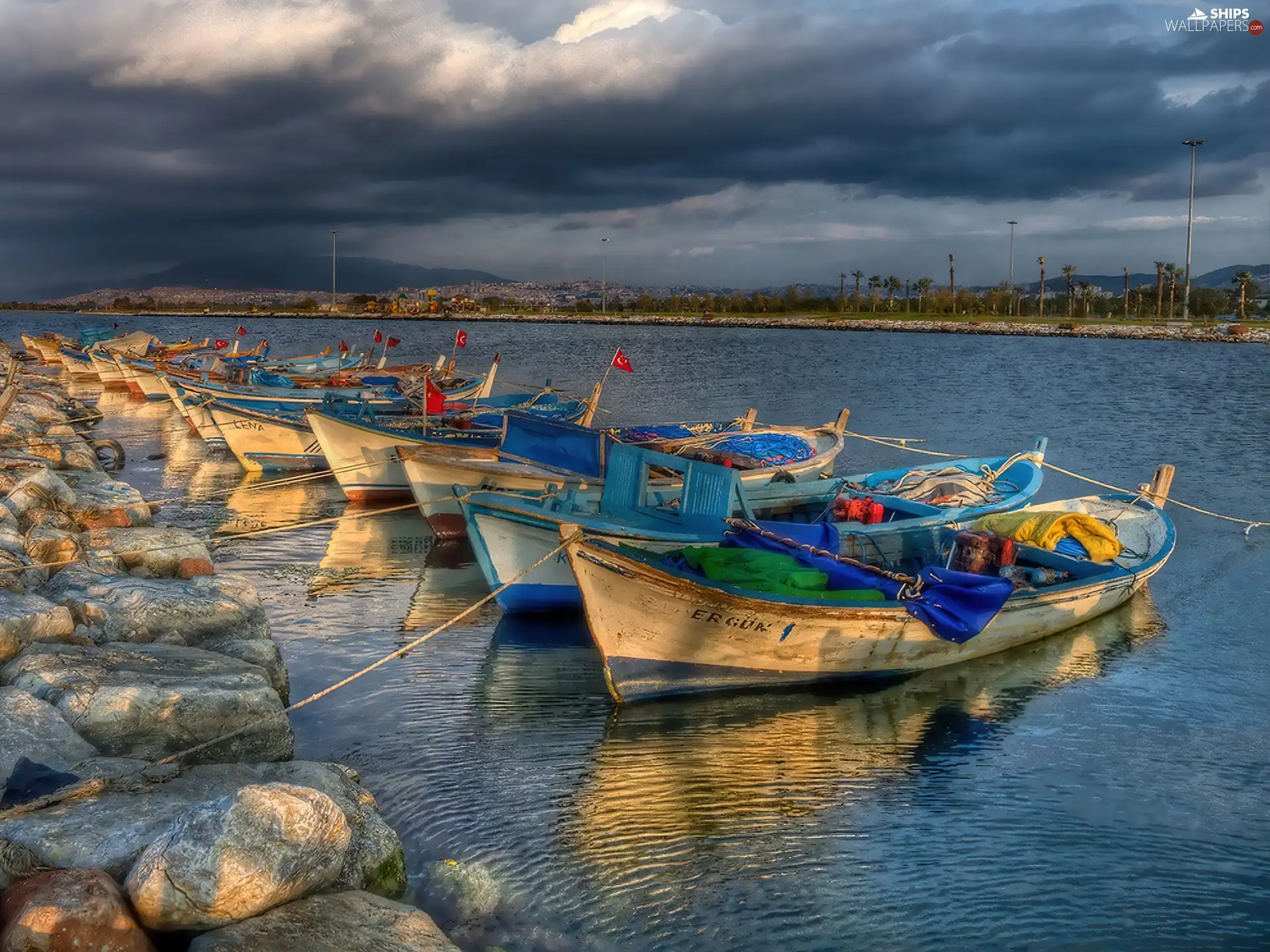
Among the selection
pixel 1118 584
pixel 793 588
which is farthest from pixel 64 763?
pixel 1118 584

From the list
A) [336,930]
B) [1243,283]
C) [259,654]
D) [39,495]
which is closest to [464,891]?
[336,930]

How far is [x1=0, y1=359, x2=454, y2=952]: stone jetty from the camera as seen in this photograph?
17.7 ft

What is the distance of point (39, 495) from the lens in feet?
46.3

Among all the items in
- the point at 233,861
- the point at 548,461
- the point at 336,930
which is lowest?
the point at 336,930

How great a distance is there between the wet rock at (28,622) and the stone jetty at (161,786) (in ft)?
0.05

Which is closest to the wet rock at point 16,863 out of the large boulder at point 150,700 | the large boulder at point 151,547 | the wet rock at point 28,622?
the large boulder at point 150,700

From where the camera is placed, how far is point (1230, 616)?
14.9 metres

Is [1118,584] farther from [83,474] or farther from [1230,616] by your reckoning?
[83,474]

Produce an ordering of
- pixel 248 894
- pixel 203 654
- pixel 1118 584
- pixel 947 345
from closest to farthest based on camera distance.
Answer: pixel 248 894 → pixel 203 654 → pixel 1118 584 → pixel 947 345

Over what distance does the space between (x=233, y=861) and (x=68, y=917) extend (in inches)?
30.5

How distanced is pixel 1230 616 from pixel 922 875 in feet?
30.8

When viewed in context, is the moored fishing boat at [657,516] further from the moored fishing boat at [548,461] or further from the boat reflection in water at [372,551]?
the boat reflection in water at [372,551]

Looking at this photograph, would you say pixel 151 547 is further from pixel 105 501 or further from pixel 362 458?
pixel 362 458

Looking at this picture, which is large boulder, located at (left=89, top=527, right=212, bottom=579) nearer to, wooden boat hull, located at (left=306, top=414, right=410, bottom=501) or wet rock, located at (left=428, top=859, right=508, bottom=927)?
wet rock, located at (left=428, top=859, right=508, bottom=927)
